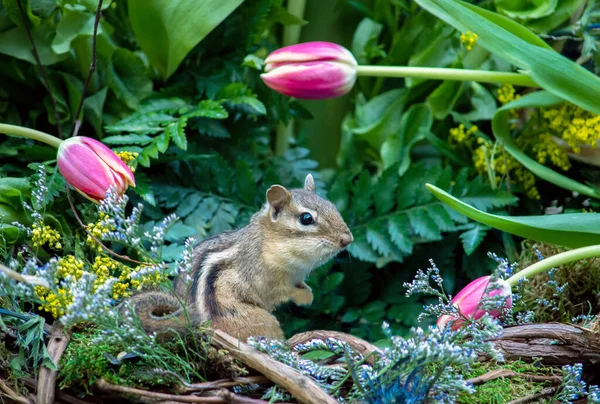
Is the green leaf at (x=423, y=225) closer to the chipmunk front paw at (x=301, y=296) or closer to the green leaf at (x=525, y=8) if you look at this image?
the chipmunk front paw at (x=301, y=296)

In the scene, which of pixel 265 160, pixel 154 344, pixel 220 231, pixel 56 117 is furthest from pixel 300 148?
pixel 154 344

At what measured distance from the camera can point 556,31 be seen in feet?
7.43

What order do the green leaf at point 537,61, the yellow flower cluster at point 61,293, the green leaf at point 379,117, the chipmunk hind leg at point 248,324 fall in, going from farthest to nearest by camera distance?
the green leaf at point 379,117, the chipmunk hind leg at point 248,324, the green leaf at point 537,61, the yellow flower cluster at point 61,293

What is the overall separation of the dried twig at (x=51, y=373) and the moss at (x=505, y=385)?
0.79 m

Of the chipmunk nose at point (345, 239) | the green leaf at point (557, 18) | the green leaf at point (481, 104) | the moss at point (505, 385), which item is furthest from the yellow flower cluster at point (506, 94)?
the moss at point (505, 385)

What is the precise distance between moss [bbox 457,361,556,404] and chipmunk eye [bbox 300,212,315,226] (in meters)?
0.61

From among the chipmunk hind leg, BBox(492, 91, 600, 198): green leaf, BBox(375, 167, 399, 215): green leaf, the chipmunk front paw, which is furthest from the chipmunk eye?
BBox(492, 91, 600, 198): green leaf

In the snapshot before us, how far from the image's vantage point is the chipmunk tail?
1.40 m

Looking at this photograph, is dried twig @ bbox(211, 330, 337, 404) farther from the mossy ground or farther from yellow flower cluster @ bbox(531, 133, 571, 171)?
yellow flower cluster @ bbox(531, 133, 571, 171)

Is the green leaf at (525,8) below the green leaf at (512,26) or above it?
below

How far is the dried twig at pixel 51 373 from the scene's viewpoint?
1315 millimetres

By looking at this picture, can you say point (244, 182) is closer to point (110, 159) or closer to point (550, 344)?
point (110, 159)

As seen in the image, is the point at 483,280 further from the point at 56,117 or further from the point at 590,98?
the point at 56,117

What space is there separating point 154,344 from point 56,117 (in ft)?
2.91
